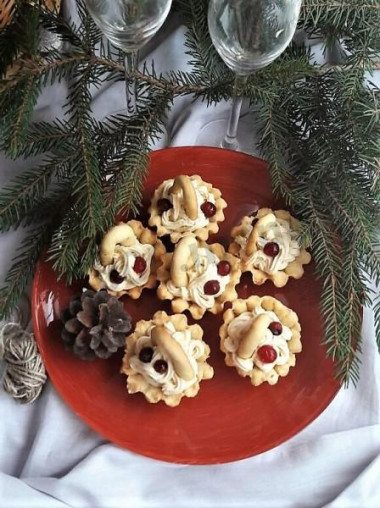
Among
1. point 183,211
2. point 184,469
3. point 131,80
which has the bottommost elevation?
point 184,469

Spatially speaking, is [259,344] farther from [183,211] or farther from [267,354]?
[183,211]

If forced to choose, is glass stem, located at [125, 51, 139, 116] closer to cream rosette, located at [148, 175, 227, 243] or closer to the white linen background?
cream rosette, located at [148, 175, 227, 243]

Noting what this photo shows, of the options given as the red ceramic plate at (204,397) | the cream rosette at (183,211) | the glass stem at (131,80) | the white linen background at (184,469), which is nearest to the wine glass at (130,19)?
the glass stem at (131,80)

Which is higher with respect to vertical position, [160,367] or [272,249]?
[272,249]

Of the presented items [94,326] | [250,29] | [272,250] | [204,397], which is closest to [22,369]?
[94,326]

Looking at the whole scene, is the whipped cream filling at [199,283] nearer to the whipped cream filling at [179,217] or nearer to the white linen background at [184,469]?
the whipped cream filling at [179,217]

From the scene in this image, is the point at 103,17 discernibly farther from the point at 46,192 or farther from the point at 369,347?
the point at 369,347

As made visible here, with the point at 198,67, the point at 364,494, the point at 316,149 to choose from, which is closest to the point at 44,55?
the point at 198,67
